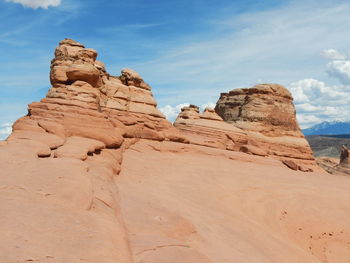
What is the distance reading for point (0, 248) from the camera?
11.9 ft

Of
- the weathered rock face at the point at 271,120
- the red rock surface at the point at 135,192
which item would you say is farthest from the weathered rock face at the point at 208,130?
the weathered rock face at the point at 271,120

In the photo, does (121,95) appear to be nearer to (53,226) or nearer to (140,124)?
(140,124)

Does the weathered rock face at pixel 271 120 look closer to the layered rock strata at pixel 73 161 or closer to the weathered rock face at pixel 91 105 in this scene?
the layered rock strata at pixel 73 161

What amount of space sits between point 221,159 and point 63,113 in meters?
8.10

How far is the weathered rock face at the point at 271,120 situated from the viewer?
86.1 ft

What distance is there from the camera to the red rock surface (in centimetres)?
476

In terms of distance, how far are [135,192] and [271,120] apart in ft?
Result: 65.6

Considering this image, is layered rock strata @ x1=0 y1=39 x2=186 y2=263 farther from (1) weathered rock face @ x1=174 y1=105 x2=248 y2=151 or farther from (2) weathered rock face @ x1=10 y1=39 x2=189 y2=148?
(1) weathered rock face @ x1=174 y1=105 x2=248 y2=151

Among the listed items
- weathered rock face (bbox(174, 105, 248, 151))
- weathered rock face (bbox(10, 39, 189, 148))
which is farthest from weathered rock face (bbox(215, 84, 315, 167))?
weathered rock face (bbox(10, 39, 189, 148))

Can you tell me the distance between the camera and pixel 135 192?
9273mm

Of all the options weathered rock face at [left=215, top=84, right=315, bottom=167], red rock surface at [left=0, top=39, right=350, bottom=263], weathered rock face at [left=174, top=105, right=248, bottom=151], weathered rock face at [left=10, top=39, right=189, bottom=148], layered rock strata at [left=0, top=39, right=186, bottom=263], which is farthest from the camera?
weathered rock face at [left=215, top=84, right=315, bottom=167]

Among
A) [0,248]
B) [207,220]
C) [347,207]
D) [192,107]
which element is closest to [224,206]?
[207,220]

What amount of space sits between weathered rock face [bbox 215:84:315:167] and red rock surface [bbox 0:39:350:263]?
5827 millimetres

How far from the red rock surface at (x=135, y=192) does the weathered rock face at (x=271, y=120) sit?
5827 millimetres
